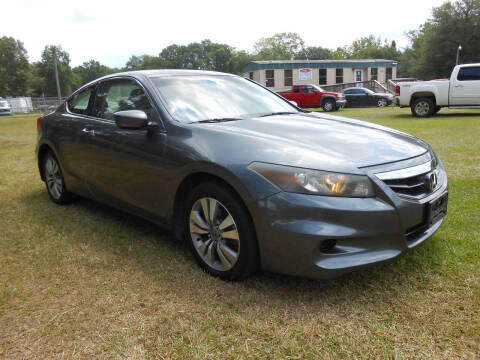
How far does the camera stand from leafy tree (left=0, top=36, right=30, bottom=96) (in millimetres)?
62094

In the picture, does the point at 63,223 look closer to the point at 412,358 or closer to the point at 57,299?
the point at 57,299

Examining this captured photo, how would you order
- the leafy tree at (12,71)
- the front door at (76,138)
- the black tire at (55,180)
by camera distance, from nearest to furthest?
the front door at (76,138), the black tire at (55,180), the leafy tree at (12,71)

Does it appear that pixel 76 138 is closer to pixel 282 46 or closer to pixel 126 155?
pixel 126 155

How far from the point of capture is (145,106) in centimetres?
330

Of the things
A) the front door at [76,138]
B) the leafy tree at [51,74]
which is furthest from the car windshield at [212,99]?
the leafy tree at [51,74]

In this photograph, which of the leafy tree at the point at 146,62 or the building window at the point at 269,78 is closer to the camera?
the building window at the point at 269,78

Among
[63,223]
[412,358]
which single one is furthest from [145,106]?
[412,358]

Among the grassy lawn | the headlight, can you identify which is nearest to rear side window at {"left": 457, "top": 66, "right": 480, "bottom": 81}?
the grassy lawn

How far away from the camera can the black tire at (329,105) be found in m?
24.5

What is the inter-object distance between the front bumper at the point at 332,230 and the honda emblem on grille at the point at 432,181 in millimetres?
279

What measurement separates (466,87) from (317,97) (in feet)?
37.2

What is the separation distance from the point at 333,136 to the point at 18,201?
418 cm

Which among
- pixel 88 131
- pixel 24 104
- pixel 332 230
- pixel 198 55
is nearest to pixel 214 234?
pixel 332 230

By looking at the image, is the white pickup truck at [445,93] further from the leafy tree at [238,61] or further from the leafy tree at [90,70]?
the leafy tree at [90,70]
